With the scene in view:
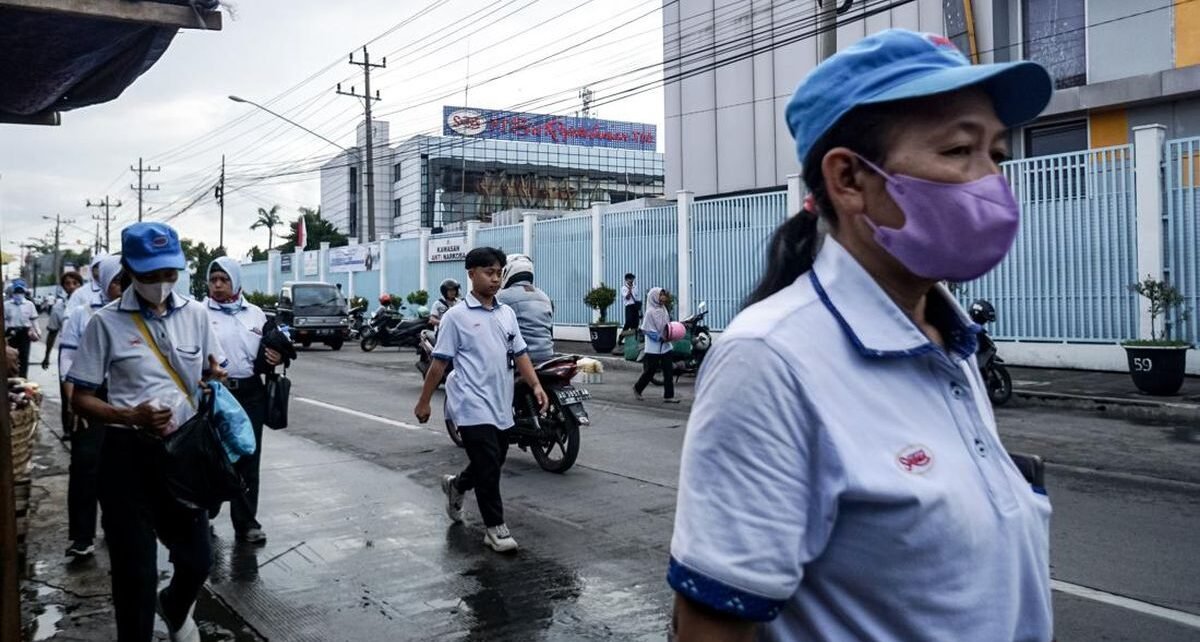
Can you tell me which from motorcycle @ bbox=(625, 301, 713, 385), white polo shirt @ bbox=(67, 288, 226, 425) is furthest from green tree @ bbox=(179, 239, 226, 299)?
white polo shirt @ bbox=(67, 288, 226, 425)

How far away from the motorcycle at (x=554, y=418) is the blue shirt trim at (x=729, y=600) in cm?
666

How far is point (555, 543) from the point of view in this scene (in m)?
5.92

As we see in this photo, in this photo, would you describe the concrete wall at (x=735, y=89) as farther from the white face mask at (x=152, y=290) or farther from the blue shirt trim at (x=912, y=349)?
the blue shirt trim at (x=912, y=349)

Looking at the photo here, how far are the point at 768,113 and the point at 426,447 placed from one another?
2190 cm

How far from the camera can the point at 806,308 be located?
1.38m

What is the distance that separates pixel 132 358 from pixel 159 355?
0.10 metres

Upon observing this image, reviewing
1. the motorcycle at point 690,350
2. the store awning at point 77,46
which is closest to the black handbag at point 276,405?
the store awning at point 77,46

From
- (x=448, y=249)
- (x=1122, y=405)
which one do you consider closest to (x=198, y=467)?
(x=1122, y=405)

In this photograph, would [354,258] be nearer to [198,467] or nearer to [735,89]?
[735,89]

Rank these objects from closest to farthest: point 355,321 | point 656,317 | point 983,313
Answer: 1. point 983,313
2. point 656,317
3. point 355,321

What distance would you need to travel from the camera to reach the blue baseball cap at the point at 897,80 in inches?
54.1

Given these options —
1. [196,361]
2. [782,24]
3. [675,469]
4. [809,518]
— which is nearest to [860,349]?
[809,518]

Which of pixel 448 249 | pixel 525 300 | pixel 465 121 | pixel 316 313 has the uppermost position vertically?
pixel 465 121

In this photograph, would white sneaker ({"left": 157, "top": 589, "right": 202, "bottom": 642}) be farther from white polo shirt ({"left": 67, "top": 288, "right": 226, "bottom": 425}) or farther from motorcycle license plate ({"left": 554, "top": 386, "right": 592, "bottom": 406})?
motorcycle license plate ({"left": 554, "top": 386, "right": 592, "bottom": 406})
